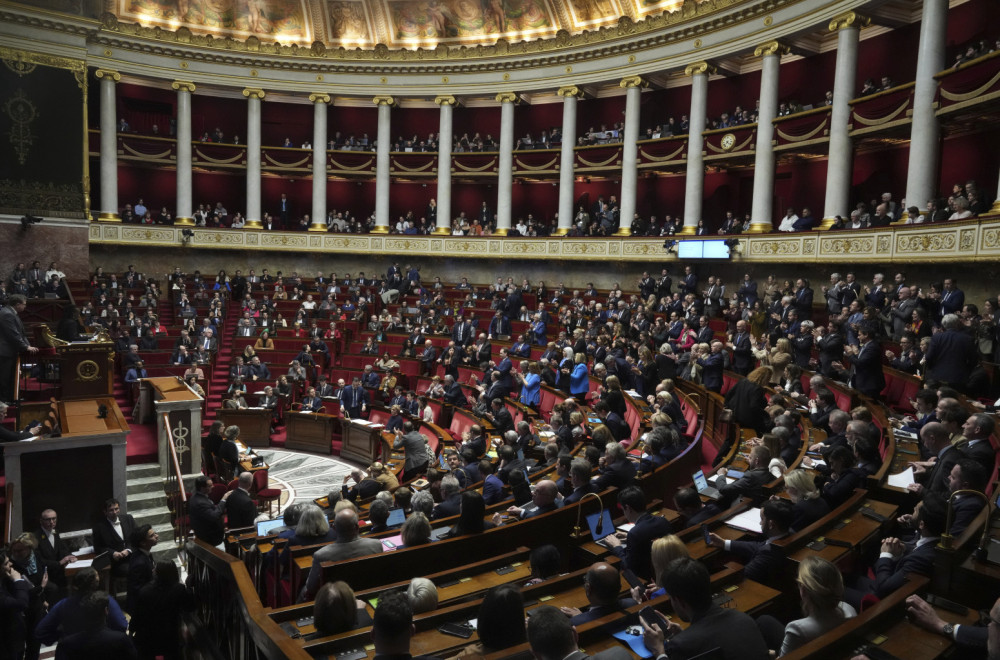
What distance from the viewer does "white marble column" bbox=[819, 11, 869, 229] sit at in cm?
1738

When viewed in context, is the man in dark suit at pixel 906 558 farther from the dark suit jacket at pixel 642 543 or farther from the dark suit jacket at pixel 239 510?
the dark suit jacket at pixel 239 510

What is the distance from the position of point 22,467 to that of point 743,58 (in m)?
22.5

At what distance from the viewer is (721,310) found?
1667 centimetres

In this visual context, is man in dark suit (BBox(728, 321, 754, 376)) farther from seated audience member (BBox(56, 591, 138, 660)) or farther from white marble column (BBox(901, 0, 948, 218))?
seated audience member (BBox(56, 591, 138, 660))

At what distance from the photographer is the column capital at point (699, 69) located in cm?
2111

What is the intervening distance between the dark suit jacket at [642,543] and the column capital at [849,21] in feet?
56.6

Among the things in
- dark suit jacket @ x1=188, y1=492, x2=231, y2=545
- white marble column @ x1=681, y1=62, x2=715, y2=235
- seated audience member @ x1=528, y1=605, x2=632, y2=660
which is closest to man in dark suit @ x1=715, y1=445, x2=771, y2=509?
seated audience member @ x1=528, y1=605, x2=632, y2=660

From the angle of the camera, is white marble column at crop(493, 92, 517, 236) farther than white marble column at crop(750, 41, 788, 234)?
Yes

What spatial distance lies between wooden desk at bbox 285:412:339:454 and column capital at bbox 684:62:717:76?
15.3 metres

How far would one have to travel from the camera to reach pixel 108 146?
82.7 feet

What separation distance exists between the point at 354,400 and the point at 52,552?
826cm

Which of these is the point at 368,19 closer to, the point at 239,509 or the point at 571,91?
the point at 571,91

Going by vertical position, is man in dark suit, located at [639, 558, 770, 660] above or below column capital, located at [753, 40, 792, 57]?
below

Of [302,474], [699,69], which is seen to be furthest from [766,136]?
[302,474]
